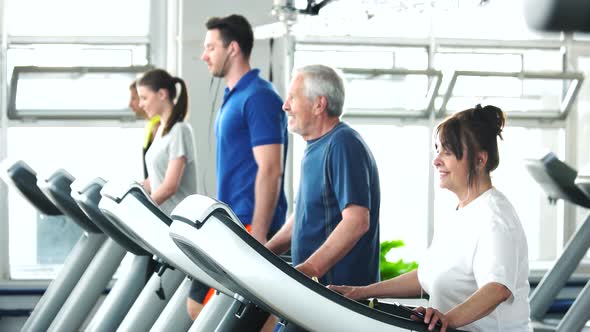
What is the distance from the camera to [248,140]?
3541 millimetres

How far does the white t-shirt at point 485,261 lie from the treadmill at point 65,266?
2657 mm

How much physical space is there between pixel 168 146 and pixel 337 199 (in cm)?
186

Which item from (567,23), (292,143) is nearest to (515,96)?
(292,143)

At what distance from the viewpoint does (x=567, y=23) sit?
0.63 metres

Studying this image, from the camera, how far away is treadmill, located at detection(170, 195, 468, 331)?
182cm

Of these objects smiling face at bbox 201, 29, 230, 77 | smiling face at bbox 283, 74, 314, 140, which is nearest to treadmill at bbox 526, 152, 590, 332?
smiling face at bbox 201, 29, 230, 77

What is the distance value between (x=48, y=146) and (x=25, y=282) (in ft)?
2.69

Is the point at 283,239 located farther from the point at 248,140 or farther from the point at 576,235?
the point at 576,235

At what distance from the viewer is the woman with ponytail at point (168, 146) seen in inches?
169

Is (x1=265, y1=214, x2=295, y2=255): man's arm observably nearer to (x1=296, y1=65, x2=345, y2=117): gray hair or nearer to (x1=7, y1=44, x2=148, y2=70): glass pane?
(x1=296, y1=65, x2=345, y2=117): gray hair

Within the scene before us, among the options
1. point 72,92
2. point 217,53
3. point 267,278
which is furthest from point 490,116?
point 72,92

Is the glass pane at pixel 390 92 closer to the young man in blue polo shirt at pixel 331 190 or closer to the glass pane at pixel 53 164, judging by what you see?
the glass pane at pixel 53 164

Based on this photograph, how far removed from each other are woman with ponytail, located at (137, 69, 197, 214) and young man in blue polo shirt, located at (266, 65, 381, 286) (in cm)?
151

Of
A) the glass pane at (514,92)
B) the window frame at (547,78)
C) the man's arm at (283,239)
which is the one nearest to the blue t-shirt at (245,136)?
the man's arm at (283,239)
